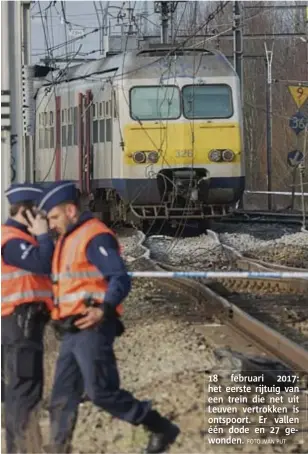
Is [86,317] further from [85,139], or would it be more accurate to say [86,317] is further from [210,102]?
[210,102]

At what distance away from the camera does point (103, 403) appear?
5094mm

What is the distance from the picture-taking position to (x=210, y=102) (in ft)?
56.5

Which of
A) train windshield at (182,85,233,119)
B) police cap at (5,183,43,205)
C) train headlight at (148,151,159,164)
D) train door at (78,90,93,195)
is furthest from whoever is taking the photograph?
train windshield at (182,85,233,119)

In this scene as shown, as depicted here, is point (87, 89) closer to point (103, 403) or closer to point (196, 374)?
point (196, 374)

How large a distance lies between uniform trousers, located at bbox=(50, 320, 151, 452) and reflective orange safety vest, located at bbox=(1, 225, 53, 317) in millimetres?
277

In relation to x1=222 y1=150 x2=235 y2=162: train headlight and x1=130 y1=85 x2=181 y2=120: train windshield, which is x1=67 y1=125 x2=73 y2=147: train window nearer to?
x1=130 y1=85 x2=181 y2=120: train windshield

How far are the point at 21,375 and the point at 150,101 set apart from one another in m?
10.8

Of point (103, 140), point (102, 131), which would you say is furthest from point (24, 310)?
point (103, 140)

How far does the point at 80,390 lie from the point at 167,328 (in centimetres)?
349

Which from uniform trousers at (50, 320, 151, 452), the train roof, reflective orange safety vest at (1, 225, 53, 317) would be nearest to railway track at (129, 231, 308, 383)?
uniform trousers at (50, 320, 151, 452)

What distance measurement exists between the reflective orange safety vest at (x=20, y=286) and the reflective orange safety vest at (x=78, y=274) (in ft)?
0.46

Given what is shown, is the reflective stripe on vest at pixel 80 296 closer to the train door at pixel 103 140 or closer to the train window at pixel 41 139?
the train window at pixel 41 139

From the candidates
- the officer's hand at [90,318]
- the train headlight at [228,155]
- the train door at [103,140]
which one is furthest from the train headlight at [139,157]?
the officer's hand at [90,318]

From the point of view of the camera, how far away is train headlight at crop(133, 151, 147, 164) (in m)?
15.7
